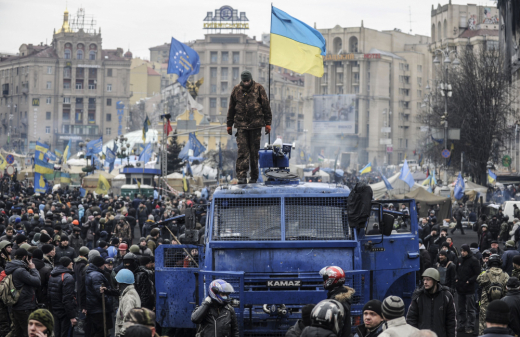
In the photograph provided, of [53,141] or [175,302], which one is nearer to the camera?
[175,302]

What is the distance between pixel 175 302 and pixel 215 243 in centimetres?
105

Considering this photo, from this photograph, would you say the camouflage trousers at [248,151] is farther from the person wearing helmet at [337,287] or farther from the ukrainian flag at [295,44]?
the person wearing helmet at [337,287]

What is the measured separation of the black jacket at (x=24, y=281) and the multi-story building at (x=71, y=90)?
386 feet

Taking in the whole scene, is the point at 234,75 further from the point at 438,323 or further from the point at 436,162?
the point at 438,323

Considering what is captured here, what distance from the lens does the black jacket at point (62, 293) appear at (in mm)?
10562

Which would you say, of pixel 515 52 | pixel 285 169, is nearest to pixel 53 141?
pixel 515 52

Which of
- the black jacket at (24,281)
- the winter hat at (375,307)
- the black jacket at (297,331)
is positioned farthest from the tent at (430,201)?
the winter hat at (375,307)

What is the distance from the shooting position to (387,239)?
10.1 metres

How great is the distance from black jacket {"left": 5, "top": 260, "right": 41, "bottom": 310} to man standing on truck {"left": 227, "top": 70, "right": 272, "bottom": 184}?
3504mm

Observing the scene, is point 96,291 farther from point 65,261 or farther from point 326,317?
point 326,317

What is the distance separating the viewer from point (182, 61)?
33219 millimetres

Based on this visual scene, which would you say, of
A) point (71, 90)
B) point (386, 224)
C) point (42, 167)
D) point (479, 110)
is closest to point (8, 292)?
point (386, 224)

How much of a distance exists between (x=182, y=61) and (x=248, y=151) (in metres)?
21.7

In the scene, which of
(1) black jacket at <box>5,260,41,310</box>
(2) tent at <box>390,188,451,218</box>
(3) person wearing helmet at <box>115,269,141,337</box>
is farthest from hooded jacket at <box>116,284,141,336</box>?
(2) tent at <box>390,188,451,218</box>
